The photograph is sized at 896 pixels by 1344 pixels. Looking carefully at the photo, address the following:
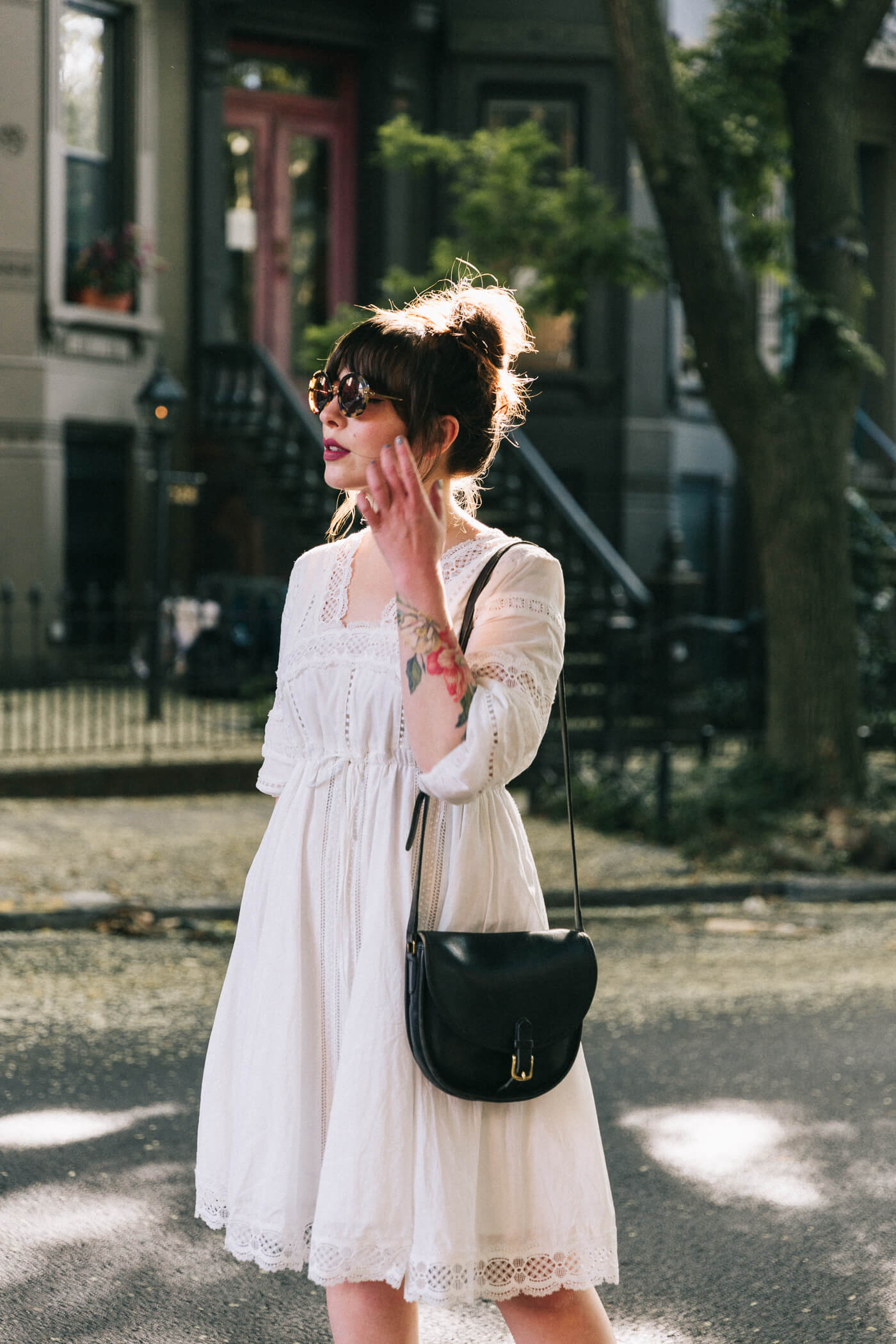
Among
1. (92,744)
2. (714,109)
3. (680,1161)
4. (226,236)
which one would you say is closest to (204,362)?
(226,236)

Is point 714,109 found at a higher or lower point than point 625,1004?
higher

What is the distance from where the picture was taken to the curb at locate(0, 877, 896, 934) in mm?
7500

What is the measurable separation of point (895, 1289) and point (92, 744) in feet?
28.2

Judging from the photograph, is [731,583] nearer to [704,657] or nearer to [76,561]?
[704,657]

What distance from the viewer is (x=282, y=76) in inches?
688

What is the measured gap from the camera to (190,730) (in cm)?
1238

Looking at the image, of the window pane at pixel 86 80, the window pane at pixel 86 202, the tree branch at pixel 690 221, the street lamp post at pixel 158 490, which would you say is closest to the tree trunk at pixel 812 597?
the tree branch at pixel 690 221

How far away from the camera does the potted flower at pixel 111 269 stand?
50.8ft

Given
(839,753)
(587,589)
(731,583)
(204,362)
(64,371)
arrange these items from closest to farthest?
1. (839,753)
2. (587,589)
3. (64,371)
4. (204,362)
5. (731,583)

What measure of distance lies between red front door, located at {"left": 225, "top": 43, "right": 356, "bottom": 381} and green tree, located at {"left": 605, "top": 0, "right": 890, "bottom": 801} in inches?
306

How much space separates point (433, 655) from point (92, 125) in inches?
587

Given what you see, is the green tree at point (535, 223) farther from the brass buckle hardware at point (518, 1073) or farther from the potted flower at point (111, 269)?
the brass buckle hardware at point (518, 1073)

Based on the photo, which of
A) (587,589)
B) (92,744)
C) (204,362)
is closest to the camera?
(92,744)

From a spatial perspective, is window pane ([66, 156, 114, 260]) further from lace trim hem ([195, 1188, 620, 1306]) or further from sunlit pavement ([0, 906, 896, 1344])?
lace trim hem ([195, 1188, 620, 1306])
